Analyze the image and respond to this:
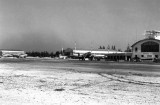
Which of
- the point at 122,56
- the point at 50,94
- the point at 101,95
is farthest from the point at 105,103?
the point at 122,56

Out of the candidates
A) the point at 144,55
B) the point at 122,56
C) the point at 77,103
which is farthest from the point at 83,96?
the point at 122,56

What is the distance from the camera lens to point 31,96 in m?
9.27

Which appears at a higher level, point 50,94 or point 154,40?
point 154,40

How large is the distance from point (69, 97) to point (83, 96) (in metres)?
0.59

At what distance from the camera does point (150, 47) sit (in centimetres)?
8606

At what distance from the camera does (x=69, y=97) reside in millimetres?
9164

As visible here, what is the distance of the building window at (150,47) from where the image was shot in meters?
84.7

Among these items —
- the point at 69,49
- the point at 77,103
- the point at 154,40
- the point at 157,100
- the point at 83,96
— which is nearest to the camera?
the point at 77,103

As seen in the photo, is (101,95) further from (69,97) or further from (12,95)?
(12,95)

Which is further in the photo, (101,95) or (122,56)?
(122,56)

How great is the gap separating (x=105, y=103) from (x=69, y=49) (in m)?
143

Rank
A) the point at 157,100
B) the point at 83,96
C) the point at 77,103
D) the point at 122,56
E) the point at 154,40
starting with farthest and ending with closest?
the point at 122,56 < the point at 154,40 < the point at 83,96 < the point at 157,100 < the point at 77,103

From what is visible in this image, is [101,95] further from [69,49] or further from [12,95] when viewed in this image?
[69,49]

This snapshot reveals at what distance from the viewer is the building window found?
84.7m
